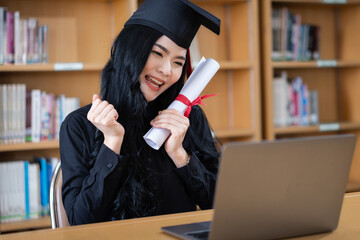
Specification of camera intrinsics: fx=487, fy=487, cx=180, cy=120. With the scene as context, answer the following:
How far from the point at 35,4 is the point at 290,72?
182cm

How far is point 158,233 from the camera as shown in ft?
3.20

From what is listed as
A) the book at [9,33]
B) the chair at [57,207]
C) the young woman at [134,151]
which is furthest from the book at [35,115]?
the chair at [57,207]

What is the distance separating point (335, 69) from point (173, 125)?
261 centimetres

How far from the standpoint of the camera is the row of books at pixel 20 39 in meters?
2.66

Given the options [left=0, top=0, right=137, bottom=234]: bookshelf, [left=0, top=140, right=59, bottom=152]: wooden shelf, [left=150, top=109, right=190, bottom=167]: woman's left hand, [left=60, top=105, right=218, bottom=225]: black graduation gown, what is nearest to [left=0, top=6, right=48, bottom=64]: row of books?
[left=0, top=0, right=137, bottom=234]: bookshelf

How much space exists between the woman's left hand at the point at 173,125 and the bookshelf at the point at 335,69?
1.97m

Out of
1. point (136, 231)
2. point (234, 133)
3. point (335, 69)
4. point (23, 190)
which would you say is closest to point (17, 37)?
point (23, 190)

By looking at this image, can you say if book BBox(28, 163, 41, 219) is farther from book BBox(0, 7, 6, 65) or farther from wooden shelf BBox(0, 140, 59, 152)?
book BBox(0, 7, 6, 65)

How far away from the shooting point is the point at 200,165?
1595 mm

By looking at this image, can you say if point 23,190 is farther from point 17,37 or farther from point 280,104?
point 280,104

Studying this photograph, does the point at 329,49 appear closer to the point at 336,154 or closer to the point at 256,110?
the point at 256,110

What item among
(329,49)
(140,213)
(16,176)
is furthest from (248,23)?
(140,213)

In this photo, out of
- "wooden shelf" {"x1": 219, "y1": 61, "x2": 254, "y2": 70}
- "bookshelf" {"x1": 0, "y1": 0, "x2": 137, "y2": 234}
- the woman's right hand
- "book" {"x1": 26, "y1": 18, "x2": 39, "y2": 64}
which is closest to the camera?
the woman's right hand

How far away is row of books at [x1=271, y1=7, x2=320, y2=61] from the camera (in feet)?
10.7
